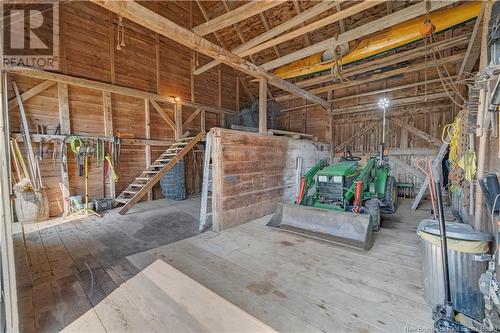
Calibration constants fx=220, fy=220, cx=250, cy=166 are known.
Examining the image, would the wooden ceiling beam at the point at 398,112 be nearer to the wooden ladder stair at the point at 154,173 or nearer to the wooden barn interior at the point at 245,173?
the wooden barn interior at the point at 245,173

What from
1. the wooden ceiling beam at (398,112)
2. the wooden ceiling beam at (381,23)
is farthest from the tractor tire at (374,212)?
the wooden ceiling beam at (398,112)

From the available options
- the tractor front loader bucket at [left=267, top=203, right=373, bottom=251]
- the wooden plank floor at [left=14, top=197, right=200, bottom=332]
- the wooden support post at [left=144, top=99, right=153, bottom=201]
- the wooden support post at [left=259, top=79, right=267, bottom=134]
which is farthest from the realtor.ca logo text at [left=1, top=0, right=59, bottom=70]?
the tractor front loader bucket at [left=267, top=203, right=373, bottom=251]

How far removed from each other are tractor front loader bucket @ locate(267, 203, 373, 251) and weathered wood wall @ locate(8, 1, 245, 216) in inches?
180

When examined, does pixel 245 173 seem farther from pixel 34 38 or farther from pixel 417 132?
pixel 34 38

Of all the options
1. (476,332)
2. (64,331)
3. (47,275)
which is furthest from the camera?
(47,275)

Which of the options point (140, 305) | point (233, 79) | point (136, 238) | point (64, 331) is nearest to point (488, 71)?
point (140, 305)

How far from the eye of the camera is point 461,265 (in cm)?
174

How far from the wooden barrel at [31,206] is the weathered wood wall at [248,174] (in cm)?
376

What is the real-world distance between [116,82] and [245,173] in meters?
4.42

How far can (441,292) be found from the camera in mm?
1813

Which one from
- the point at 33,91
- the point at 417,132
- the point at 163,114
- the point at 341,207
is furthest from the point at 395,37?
the point at 33,91

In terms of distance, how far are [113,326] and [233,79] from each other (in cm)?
886

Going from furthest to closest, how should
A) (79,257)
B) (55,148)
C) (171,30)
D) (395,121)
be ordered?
(395,121)
(55,148)
(171,30)
(79,257)

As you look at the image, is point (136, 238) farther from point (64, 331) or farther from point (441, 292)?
point (441, 292)
